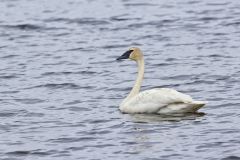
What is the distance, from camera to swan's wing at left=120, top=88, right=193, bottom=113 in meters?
17.9

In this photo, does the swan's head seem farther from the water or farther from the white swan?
the white swan

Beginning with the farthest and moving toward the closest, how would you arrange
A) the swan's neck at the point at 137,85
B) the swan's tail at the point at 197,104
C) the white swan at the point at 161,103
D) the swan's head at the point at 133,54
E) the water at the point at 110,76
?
1. the swan's head at the point at 133,54
2. the swan's neck at the point at 137,85
3. the white swan at the point at 161,103
4. the swan's tail at the point at 197,104
5. the water at the point at 110,76

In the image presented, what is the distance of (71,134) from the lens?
16.5 m

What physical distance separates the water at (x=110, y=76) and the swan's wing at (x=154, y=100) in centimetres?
24

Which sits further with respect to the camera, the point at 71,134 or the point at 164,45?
the point at 164,45

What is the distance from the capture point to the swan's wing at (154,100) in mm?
17875

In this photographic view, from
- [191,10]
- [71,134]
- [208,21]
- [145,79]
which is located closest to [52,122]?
[71,134]

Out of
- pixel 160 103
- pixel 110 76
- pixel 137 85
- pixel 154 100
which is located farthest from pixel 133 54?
pixel 110 76

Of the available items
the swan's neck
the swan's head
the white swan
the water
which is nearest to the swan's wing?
the white swan

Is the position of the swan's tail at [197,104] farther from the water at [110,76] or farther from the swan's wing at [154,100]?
the water at [110,76]

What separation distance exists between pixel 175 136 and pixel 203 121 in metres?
1.29

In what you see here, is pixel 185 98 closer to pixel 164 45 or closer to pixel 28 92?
pixel 28 92

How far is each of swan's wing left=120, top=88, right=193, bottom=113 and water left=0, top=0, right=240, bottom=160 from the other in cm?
24

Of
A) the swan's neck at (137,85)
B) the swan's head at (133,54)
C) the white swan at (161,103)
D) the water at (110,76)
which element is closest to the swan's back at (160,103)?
the white swan at (161,103)
